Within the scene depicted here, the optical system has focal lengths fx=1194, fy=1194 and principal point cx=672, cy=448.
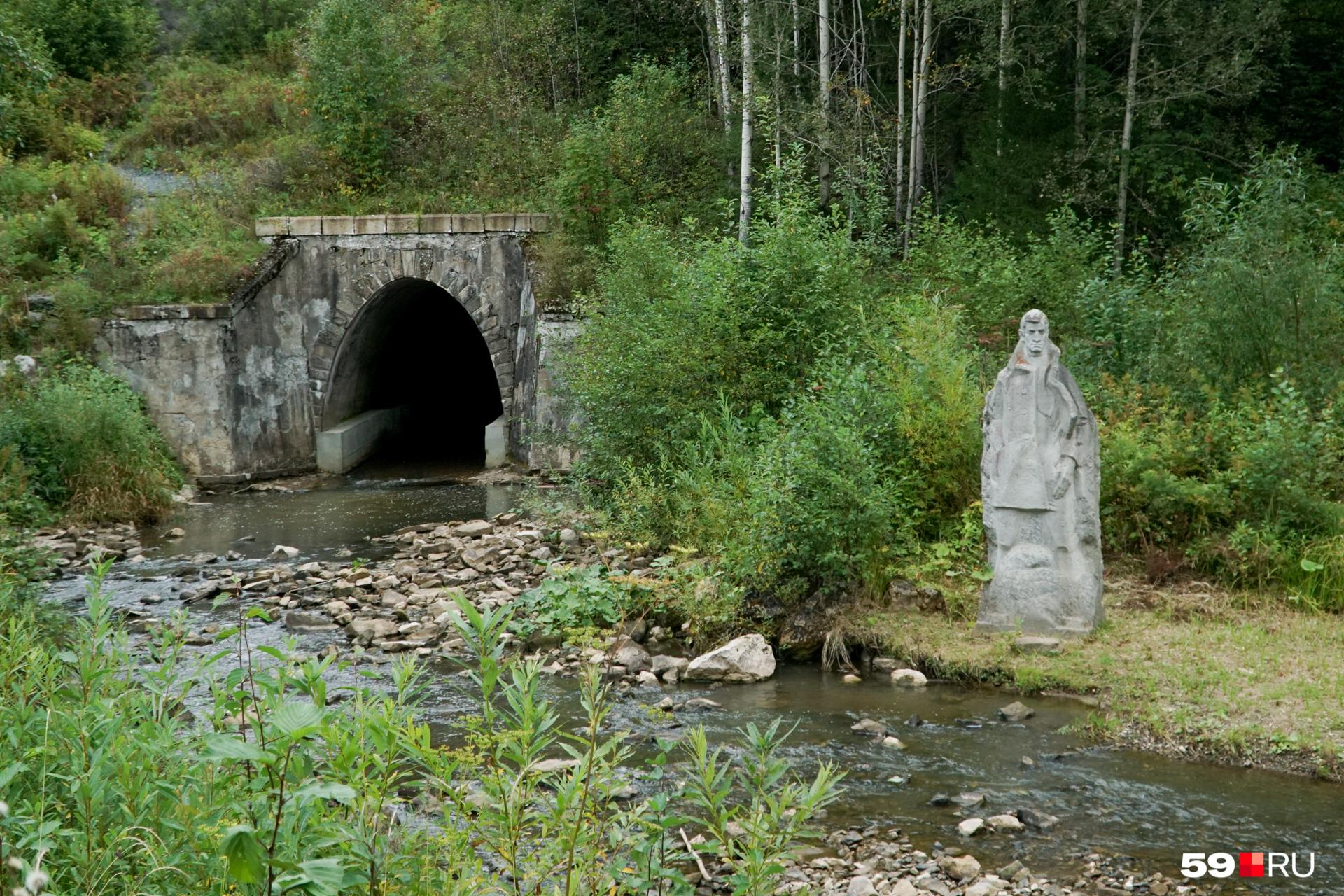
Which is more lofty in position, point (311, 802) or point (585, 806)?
point (311, 802)

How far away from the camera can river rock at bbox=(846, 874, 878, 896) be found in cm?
502

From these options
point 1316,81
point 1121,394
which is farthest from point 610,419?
point 1316,81

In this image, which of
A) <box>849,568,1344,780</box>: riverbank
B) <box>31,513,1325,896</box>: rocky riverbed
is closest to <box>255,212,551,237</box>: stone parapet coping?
<box>31,513,1325,896</box>: rocky riverbed

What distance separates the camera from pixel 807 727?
23.4 feet

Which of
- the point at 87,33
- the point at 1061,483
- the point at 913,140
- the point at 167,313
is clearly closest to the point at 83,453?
the point at 167,313

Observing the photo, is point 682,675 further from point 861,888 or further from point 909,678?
point 861,888

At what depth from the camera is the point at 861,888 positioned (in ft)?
16.6

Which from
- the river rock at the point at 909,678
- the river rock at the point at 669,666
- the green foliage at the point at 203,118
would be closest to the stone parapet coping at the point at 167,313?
the green foliage at the point at 203,118

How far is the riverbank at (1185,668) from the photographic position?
648cm

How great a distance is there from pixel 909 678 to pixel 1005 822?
2.27 meters

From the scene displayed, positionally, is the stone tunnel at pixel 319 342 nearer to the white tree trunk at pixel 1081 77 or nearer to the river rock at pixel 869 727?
the white tree trunk at pixel 1081 77

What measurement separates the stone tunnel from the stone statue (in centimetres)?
808

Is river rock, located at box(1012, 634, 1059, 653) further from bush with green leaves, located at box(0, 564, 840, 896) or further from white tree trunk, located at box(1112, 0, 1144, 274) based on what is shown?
white tree trunk, located at box(1112, 0, 1144, 274)

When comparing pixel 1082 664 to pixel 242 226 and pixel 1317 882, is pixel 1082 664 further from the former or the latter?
pixel 242 226
